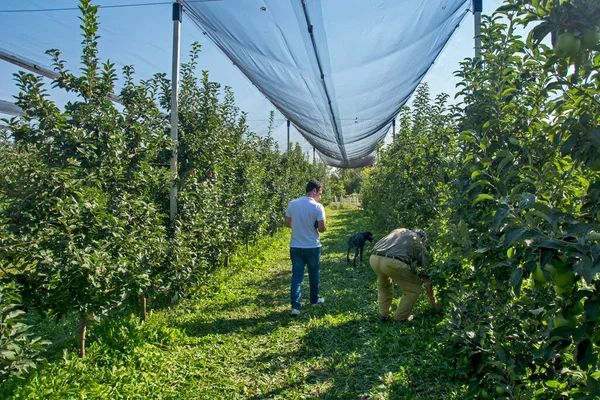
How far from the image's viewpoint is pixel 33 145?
2908mm

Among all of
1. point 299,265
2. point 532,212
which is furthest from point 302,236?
point 532,212

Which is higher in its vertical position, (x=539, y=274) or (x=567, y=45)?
(x=567, y=45)

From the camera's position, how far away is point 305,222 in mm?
4602

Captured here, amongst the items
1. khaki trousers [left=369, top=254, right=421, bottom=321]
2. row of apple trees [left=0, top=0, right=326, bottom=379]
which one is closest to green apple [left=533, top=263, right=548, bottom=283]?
row of apple trees [left=0, top=0, right=326, bottom=379]

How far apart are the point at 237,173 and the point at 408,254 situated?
13.8 feet

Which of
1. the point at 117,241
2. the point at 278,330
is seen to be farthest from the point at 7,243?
the point at 278,330

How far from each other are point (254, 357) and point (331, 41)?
3.56 metres

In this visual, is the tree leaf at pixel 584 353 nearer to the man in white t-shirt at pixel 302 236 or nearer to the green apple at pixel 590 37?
the green apple at pixel 590 37

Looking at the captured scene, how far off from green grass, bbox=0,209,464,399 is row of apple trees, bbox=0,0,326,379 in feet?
1.17

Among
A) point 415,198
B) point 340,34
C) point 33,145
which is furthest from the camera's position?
point 415,198

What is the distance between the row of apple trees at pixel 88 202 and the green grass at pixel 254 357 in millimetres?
355

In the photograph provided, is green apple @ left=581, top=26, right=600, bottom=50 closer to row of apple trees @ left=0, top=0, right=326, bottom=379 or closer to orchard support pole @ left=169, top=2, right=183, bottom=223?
row of apple trees @ left=0, top=0, right=326, bottom=379

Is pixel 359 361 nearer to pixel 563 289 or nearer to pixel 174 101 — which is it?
pixel 563 289

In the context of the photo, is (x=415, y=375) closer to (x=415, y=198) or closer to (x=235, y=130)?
(x=415, y=198)
